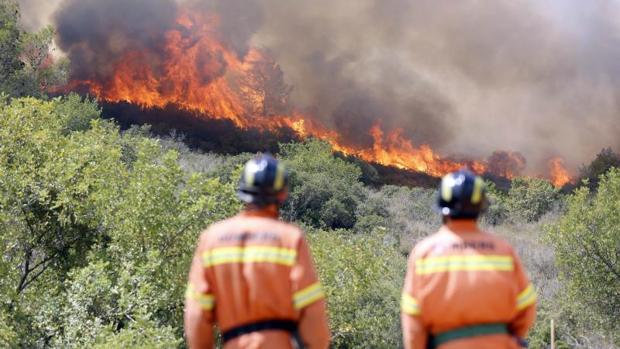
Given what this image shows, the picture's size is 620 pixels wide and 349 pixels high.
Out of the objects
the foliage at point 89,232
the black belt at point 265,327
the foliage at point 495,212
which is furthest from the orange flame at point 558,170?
the black belt at point 265,327

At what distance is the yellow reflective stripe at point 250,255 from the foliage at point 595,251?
A: 66.5 ft

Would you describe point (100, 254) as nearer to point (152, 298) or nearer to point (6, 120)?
point (152, 298)

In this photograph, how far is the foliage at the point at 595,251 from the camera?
22.2 m

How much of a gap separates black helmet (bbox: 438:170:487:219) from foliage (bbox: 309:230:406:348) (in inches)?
587

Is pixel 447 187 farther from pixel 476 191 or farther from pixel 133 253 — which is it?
pixel 133 253

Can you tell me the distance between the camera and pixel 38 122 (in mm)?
17953

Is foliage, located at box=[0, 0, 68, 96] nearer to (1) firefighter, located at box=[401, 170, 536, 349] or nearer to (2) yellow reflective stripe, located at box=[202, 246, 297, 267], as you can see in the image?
(2) yellow reflective stripe, located at box=[202, 246, 297, 267]

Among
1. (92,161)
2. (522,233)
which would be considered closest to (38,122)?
(92,161)

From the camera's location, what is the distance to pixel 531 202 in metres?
52.7

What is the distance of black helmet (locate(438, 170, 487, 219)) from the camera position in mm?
4203

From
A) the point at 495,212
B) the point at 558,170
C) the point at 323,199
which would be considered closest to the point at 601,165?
the point at 495,212

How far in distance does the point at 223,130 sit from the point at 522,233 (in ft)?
132

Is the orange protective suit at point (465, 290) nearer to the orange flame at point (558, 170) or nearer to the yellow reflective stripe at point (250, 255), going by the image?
the yellow reflective stripe at point (250, 255)

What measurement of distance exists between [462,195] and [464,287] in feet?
1.73
